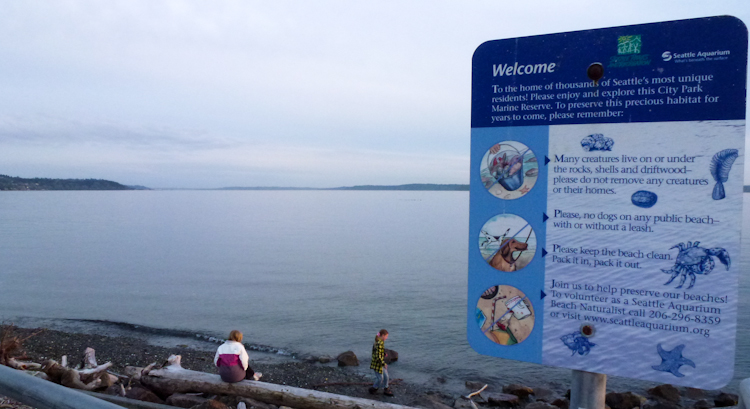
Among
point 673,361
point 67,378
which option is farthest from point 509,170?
point 67,378

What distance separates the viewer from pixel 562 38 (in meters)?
3.12

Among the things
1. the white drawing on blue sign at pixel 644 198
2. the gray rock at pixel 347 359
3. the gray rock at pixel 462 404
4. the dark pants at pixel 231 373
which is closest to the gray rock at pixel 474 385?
the gray rock at pixel 462 404

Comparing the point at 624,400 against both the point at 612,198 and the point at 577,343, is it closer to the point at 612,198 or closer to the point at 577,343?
the point at 577,343

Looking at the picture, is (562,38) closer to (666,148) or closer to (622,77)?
(622,77)

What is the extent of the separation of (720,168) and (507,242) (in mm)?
1238

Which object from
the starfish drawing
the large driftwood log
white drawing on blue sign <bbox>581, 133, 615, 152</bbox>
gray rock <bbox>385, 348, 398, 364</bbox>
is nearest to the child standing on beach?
gray rock <bbox>385, 348, 398, 364</bbox>

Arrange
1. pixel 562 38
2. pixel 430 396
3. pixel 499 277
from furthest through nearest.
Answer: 1. pixel 430 396
2. pixel 499 277
3. pixel 562 38

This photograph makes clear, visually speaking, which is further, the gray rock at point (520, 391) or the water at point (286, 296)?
the water at point (286, 296)

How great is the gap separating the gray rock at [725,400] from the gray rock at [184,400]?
12.8 m

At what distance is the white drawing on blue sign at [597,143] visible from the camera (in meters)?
3.01

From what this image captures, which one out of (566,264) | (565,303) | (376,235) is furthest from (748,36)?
(376,235)

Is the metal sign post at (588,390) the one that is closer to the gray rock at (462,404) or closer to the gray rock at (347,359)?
the gray rock at (462,404)

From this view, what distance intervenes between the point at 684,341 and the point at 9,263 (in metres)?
51.4

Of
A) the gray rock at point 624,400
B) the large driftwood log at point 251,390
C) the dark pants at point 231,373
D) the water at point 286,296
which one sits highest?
the dark pants at point 231,373
